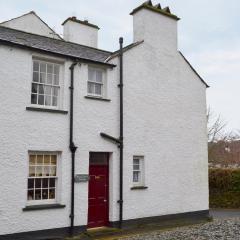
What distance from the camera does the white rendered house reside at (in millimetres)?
10852

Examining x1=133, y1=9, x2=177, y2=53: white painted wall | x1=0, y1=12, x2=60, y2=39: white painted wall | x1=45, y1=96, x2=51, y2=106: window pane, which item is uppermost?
x1=0, y1=12, x2=60, y2=39: white painted wall

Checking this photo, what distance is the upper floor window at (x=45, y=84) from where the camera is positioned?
11.6 m

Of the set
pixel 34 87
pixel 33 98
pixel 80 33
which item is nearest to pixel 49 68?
pixel 34 87

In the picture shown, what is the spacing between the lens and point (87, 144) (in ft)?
40.4

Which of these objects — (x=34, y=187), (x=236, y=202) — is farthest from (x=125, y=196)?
(x=236, y=202)

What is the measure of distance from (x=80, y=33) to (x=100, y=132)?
6973 mm

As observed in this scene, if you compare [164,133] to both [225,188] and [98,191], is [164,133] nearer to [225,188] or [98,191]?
[98,191]

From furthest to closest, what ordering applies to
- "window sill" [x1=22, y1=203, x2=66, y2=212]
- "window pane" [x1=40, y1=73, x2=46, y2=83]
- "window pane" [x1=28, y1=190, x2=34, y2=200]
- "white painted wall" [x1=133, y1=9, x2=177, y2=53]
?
1. "white painted wall" [x1=133, y1=9, x2=177, y2=53]
2. "window pane" [x1=40, y1=73, x2=46, y2=83]
3. "window pane" [x1=28, y1=190, x2=34, y2=200]
4. "window sill" [x1=22, y1=203, x2=66, y2=212]

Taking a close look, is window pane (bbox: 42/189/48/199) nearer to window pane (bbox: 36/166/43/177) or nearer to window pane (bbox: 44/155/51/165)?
window pane (bbox: 36/166/43/177)

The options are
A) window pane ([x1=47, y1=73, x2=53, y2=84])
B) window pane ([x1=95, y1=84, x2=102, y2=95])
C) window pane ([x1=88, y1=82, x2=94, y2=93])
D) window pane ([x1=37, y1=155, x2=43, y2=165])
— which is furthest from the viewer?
window pane ([x1=95, y1=84, x2=102, y2=95])

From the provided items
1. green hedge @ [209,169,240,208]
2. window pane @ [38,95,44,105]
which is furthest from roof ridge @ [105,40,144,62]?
green hedge @ [209,169,240,208]

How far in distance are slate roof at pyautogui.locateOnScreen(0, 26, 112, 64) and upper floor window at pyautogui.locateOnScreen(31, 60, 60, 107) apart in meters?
0.58

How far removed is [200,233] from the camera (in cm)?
1223

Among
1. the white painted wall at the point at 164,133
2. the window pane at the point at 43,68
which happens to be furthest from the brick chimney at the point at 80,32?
the window pane at the point at 43,68
